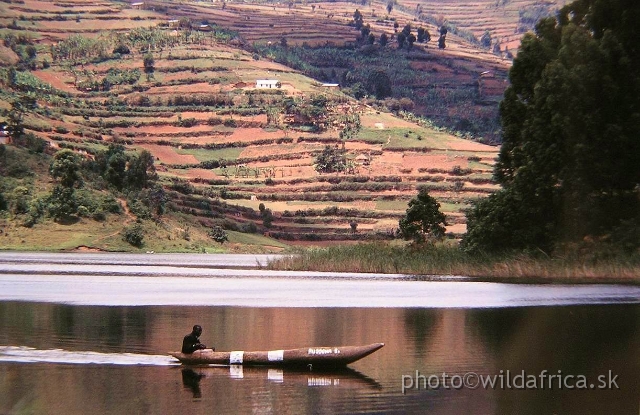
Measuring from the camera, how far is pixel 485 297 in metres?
49.8

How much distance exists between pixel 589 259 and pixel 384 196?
8881 cm

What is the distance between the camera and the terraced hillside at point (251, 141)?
135250 millimetres

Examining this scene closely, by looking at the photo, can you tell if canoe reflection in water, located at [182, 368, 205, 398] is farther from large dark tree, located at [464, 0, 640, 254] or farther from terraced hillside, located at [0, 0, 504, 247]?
terraced hillside, located at [0, 0, 504, 247]

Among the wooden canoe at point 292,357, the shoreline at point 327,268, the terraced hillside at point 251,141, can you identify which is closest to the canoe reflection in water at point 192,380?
the wooden canoe at point 292,357

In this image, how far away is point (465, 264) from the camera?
206 feet

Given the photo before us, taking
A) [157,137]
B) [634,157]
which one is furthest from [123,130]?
[634,157]

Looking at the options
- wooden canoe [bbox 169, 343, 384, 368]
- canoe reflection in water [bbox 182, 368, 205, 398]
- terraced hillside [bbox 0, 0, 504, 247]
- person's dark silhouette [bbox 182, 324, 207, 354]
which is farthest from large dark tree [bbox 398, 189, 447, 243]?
terraced hillside [bbox 0, 0, 504, 247]

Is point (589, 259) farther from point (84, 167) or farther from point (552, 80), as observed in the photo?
point (84, 167)

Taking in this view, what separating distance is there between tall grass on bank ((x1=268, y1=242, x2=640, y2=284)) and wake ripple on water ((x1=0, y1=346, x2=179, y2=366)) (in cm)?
2934

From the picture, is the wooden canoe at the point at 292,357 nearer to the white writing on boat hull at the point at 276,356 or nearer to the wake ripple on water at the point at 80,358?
the white writing on boat hull at the point at 276,356

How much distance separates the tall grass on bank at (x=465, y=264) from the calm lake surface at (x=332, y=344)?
134 inches

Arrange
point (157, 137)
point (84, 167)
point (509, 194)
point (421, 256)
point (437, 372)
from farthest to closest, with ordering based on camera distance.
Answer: point (157, 137)
point (84, 167)
point (421, 256)
point (509, 194)
point (437, 372)

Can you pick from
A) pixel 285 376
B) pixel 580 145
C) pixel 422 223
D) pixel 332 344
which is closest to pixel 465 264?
pixel 422 223

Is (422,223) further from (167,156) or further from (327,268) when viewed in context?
(167,156)
